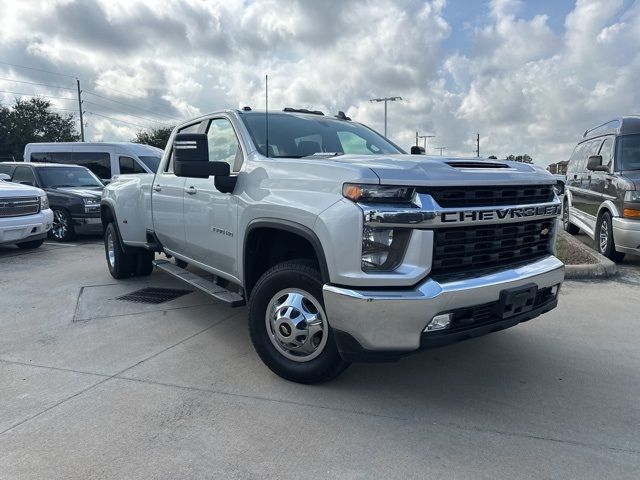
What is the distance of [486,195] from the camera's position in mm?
3014

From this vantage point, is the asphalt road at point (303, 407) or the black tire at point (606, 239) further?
the black tire at point (606, 239)

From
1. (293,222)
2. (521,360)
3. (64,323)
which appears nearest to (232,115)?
(293,222)

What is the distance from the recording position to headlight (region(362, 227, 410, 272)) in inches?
108

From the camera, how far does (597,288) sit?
600cm

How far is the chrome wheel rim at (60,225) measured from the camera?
10570 mm

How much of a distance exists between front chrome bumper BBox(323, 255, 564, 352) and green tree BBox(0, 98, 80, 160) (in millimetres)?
54041

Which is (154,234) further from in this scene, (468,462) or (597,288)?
(597,288)

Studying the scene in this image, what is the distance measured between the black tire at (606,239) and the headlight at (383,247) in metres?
5.96

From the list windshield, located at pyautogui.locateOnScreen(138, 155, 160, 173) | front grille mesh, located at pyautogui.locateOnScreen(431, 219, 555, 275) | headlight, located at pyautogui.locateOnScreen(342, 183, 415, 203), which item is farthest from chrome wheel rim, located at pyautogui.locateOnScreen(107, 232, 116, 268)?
windshield, located at pyautogui.locateOnScreen(138, 155, 160, 173)

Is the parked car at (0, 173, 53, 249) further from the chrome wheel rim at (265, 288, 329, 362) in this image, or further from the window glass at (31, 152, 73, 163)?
the chrome wheel rim at (265, 288, 329, 362)

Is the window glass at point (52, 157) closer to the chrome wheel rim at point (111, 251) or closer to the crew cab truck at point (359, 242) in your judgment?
the chrome wheel rim at point (111, 251)

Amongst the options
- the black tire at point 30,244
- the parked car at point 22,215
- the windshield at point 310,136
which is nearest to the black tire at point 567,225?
the windshield at point 310,136

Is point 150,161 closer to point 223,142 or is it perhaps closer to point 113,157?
point 113,157

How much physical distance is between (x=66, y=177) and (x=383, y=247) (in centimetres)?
1083
